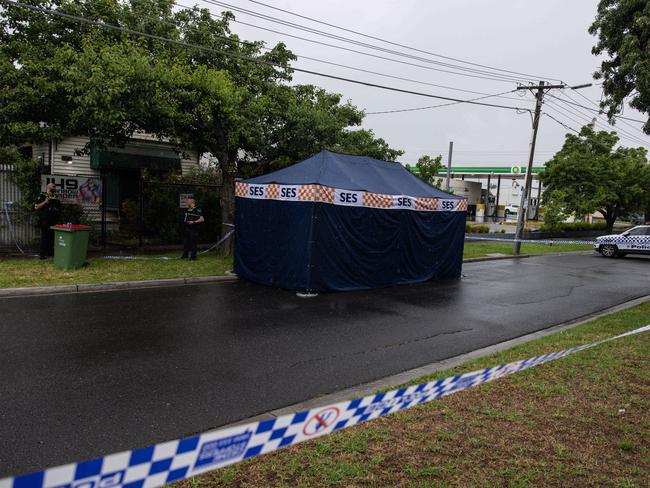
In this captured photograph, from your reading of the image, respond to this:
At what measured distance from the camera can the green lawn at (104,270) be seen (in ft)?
33.4

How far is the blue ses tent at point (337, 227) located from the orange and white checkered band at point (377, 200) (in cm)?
2

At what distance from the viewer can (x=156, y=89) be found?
1162 centimetres

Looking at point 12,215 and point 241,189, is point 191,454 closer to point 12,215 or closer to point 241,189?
point 241,189

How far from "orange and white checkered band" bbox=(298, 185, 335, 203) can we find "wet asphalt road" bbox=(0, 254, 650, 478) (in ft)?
7.05

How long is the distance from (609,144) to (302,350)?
38502mm

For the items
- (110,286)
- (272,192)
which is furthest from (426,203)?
(110,286)

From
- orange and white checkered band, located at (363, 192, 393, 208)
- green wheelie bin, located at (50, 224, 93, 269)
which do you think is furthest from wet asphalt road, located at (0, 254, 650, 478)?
green wheelie bin, located at (50, 224, 93, 269)

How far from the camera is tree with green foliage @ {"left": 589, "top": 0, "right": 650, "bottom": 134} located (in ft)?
29.2

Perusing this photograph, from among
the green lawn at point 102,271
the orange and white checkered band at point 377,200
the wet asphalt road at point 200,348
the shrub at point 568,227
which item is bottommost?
the wet asphalt road at point 200,348

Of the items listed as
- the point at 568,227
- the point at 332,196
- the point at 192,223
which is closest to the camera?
the point at 332,196

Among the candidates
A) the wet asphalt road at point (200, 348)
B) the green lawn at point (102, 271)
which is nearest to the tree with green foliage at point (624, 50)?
the wet asphalt road at point (200, 348)

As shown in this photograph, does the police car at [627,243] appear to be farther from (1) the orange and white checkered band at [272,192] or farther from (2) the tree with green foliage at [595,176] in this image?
(1) the orange and white checkered band at [272,192]

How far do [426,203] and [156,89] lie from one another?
7439mm

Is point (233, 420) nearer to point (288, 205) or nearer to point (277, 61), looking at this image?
point (288, 205)
